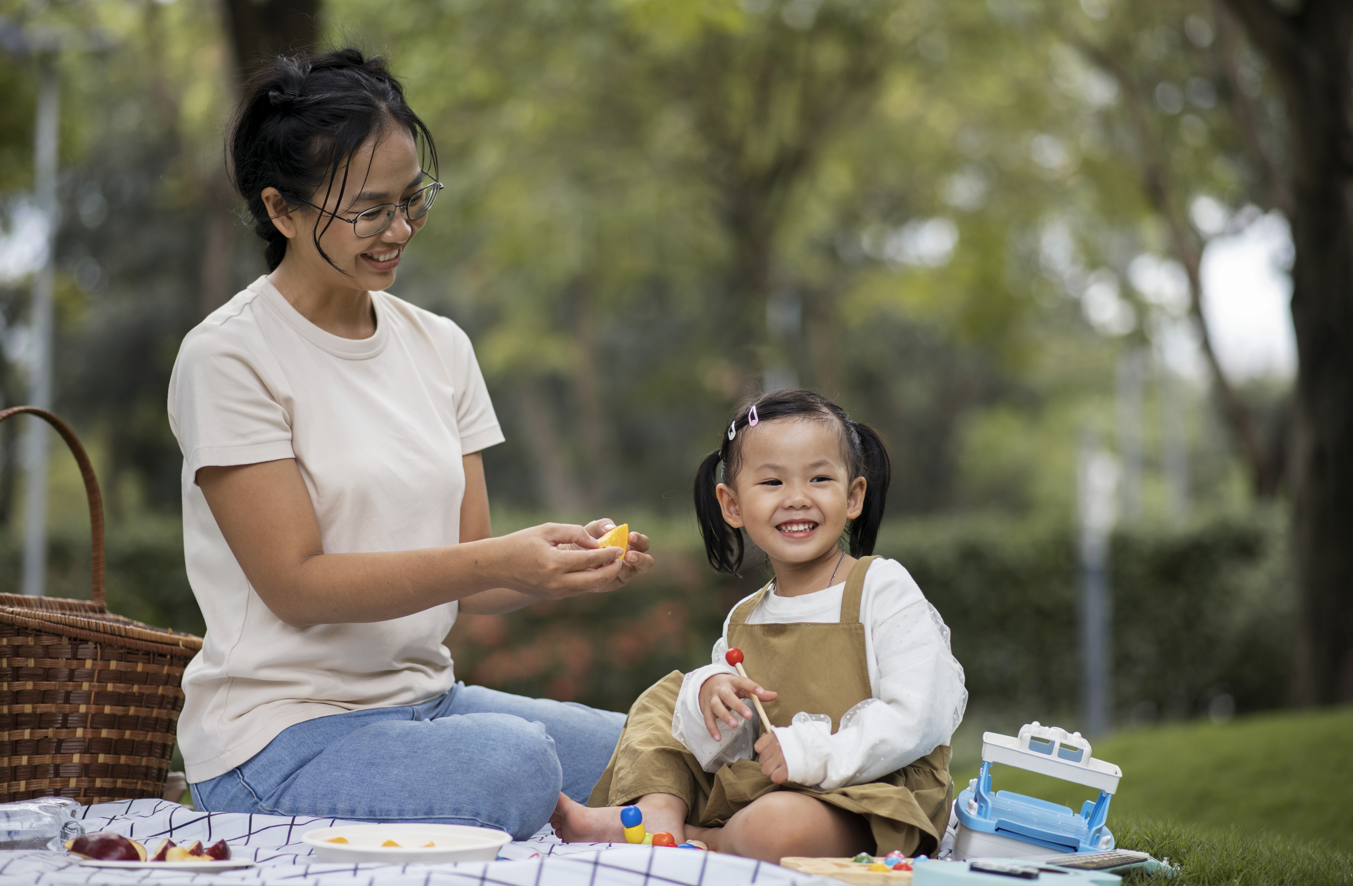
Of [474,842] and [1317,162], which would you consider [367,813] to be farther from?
[1317,162]

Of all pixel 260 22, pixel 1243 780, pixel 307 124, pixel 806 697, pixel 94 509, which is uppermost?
pixel 260 22

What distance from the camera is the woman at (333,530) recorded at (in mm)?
2498

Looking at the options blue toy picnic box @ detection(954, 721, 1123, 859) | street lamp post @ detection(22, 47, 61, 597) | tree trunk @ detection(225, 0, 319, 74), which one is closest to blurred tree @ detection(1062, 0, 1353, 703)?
tree trunk @ detection(225, 0, 319, 74)

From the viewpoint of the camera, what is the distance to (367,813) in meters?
2.50

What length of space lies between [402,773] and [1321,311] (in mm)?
6823

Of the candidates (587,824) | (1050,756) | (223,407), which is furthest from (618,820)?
(223,407)

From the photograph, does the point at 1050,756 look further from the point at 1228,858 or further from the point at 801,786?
the point at 1228,858

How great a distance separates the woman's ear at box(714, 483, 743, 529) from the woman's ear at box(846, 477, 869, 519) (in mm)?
249

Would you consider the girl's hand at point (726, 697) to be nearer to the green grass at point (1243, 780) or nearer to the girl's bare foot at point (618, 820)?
the girl's bare foot at point (618, 820)

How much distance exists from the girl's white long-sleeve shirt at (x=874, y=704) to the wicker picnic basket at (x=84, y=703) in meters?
1.37

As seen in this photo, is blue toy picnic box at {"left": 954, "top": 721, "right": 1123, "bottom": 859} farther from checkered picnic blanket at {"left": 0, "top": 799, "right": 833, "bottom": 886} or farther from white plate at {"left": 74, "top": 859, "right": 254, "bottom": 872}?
white plate at {"left": 74, "top": 859, "right": 254, "bottom": 872}

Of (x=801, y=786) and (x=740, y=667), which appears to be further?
(x=740, y=667)

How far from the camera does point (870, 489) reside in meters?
2.92

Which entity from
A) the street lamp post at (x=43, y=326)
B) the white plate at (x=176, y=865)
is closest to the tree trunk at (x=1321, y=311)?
the white plate at (x=176, y=865)
